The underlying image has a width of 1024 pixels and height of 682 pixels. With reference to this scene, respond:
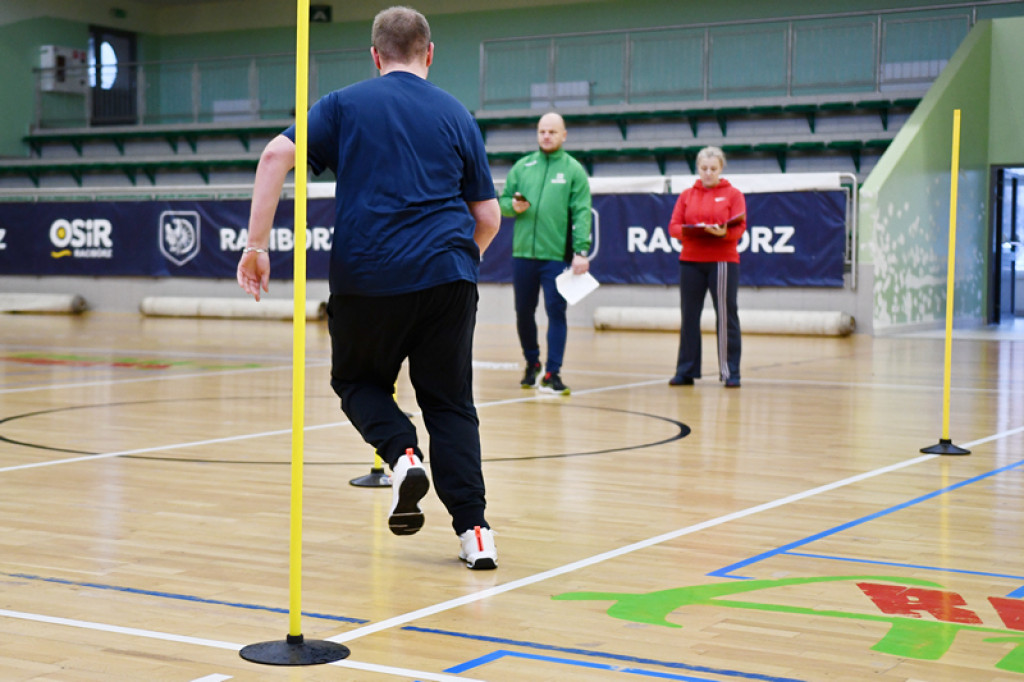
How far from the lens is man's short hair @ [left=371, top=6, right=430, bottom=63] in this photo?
11.9ft

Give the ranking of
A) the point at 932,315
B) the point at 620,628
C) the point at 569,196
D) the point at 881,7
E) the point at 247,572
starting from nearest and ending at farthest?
the point at 620,628, the point at 247,572, the point at 569,196, the point at 932,315, the point at 881,7

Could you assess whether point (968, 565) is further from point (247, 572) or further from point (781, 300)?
point (781, 300)

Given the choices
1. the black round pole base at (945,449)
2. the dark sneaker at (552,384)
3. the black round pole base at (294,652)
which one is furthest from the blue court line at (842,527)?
the dark sneaker at (552,384)

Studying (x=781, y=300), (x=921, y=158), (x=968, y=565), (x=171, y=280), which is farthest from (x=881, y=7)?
(x=968, y=565)

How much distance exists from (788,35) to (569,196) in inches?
484

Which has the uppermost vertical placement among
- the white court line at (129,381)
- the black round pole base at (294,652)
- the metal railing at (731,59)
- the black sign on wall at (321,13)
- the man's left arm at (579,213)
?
the black sign on wall at (321,13)

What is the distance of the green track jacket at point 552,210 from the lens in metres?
8.66

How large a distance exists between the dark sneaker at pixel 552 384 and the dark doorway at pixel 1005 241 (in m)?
12.7

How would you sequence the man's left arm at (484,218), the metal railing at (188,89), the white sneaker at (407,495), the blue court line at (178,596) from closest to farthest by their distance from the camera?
the blue court line at (178,596), the white sneaker at (407,495), the man's left arm at (484,218), the metal railing at (188,89)

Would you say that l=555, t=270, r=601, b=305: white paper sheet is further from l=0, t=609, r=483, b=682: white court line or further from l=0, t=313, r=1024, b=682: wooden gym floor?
l=0, t=609, r=483, b=682: white court line

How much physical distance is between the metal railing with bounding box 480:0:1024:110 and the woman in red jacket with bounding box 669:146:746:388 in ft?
35.4

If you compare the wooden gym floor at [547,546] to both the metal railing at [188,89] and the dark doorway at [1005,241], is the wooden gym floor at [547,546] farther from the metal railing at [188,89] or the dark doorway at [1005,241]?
A: the metal railing at [188,89]

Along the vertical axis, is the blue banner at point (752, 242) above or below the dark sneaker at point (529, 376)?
above

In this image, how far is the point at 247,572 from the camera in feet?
11.6
